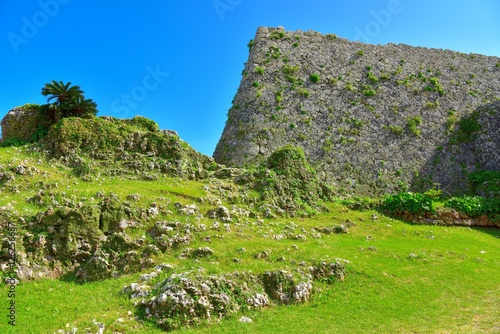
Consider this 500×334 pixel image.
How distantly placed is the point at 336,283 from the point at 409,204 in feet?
38.0

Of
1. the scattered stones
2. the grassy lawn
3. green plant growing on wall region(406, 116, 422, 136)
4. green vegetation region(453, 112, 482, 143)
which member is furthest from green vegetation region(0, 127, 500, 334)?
green vegetation region(453, 112, 482, 143)

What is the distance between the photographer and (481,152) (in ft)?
105

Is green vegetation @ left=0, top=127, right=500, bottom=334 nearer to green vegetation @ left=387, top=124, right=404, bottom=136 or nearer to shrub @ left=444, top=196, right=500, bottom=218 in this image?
shrub @ left=444, top=196, right=500, bottom=218

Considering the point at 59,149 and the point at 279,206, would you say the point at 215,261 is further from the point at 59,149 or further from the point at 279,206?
the point at 59,149

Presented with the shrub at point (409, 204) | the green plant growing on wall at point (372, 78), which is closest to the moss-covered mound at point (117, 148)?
the shrub at point (409, 204)

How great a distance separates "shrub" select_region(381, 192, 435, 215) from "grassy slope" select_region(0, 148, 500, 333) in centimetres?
174

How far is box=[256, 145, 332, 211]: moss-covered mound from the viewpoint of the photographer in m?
22.1

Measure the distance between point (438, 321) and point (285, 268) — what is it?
16.6ft

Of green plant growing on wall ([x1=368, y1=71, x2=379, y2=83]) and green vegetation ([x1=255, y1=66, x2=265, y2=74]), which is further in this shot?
green plant growing on wall ([x1=368, y1=71, x2=379, y2=83])

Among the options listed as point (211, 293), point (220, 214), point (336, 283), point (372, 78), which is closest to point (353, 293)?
point (336, 283)

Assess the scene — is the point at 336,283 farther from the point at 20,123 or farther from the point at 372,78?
the point at 372,78

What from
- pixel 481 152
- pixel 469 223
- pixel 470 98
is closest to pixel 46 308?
pixel 469 223

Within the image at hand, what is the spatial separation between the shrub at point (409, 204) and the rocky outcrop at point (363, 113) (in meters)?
3.15

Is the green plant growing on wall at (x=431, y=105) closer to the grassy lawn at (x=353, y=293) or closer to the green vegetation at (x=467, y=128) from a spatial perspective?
the green vegetation at (x=467, y=128)
